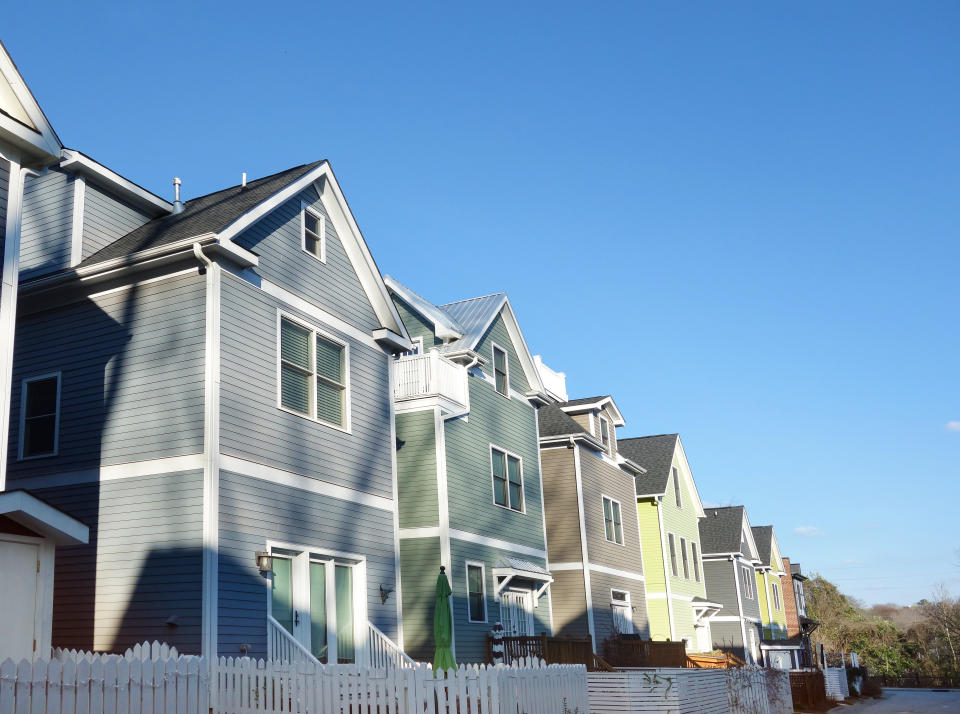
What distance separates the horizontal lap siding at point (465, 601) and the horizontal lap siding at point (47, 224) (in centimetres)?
958

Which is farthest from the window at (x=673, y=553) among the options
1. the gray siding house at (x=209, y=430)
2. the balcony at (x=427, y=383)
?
the gray siding house at (x=209, y=430)

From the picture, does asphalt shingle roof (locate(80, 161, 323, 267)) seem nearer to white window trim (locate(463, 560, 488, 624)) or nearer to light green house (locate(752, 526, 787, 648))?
white window trim (locate(463, 560, 488, 624))

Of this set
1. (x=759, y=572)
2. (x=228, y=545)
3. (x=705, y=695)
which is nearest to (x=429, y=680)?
(x=228, y=545)

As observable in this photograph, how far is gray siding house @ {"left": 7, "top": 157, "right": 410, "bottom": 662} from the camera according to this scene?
532 inches

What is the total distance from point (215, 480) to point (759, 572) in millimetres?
44087

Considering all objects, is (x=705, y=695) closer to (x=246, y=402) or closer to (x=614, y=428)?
(x=246, y=402)

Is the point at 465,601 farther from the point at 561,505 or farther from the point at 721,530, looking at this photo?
the point at 721,530

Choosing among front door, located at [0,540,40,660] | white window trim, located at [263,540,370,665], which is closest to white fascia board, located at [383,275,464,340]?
white window trim, located at [263,540,370,665]

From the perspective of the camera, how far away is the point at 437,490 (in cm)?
2033


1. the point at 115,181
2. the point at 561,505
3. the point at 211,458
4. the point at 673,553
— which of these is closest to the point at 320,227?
the point at 115,181

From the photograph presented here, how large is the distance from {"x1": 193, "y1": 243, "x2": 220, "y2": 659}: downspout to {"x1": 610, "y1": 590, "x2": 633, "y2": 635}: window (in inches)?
707

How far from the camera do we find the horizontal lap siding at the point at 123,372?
14070 millimetres

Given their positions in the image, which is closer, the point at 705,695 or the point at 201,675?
the point at 201,675

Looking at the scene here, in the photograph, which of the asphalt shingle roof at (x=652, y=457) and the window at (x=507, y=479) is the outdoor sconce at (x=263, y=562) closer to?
the window at (x=507, y=479)
